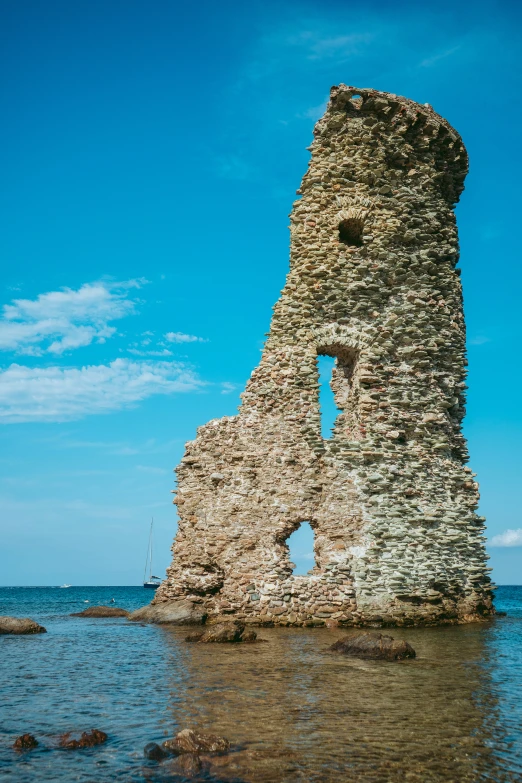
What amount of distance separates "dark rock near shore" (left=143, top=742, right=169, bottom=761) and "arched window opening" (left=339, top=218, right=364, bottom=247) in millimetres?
12075

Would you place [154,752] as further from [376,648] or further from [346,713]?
[376,648]

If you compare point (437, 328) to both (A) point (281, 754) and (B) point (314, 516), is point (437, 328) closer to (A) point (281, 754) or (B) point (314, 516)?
(B) point (314, 516)

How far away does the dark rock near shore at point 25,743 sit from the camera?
5.09 meters

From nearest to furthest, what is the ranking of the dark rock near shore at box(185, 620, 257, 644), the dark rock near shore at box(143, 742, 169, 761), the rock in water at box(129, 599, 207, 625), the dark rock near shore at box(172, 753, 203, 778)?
the dark rock near shore at box(172, 753, 203, 778) → the dark rock near shore at box(143, 742, 169, 761) → the dark rock near shore at box(185, 620, 257, 644) → the rock in water at box(129, 599, 207, 625)

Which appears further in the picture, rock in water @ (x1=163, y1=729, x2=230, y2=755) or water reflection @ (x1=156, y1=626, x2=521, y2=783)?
rock in water @ (x1=163, y1=729, x2=230, y2=755)

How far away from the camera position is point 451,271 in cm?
1554

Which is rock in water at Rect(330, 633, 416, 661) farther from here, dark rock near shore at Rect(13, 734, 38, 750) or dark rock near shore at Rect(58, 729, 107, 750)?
dark rock near shore at Rect(13, 734, 38, 750)

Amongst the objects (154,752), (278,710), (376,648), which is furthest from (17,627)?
(154,752)

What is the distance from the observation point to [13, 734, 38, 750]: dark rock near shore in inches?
201

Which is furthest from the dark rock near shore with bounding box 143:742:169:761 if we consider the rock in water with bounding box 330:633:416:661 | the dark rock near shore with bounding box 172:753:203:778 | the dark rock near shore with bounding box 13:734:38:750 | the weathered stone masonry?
the weathered stone masonry

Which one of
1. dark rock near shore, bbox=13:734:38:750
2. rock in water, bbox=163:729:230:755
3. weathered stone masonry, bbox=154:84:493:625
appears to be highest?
weathered stone masonry, bbox=154:84:493:625

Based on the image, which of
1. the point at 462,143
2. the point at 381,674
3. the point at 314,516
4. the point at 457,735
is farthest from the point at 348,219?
the point at 457,735

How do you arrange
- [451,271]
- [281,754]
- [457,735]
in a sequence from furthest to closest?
1. [451,271]
2. [457,735]
3. [281,754]

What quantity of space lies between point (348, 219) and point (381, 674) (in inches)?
403
